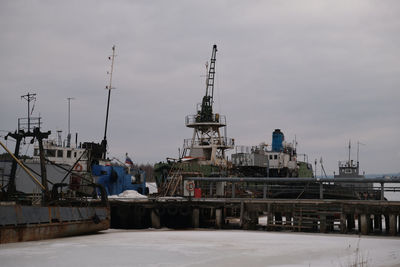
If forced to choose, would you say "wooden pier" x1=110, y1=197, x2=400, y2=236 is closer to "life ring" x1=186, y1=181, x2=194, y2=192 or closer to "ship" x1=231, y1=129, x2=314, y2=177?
"life ring" x1=186, y1=181, x2=194, y2=192

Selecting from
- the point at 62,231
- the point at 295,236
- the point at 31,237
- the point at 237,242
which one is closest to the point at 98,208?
the point at 62,231

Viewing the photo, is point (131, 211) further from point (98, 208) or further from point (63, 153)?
point (63, 153)

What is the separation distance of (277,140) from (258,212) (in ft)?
78.5

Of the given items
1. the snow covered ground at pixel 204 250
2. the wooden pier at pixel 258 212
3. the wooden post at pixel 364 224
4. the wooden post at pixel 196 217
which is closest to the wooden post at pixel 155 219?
A: the wooden pier at pixel 258 212

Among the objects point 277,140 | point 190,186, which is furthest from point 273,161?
point 190,186

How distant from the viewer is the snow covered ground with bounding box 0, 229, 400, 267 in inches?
762

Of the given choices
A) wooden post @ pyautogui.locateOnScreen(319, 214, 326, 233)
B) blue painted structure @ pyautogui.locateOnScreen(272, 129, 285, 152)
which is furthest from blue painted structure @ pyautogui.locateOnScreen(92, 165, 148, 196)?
blue painted structure @ pyautogui.locateOnScreen(272, 129, 285, 152)

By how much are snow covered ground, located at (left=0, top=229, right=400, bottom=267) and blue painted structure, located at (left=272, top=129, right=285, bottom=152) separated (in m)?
28.6

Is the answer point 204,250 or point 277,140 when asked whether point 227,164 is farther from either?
point 204,250

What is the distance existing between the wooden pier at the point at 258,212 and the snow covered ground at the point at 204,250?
1850 mm

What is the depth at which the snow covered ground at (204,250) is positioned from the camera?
63.5ft

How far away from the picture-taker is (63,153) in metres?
40.2

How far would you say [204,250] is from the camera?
22625 millimetres

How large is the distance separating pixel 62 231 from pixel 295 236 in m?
12.7
